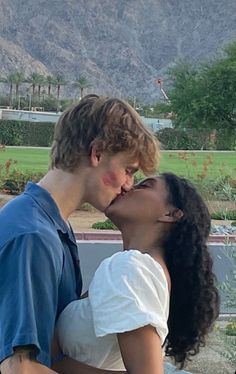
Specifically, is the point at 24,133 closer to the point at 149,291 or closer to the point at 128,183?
the point at 128,183

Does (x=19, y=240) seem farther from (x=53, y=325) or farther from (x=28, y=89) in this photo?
(x=28, y=89)

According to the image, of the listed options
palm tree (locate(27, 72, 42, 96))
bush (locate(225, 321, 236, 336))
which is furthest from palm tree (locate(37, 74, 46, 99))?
bush (locate(225, 321, 236, 336))

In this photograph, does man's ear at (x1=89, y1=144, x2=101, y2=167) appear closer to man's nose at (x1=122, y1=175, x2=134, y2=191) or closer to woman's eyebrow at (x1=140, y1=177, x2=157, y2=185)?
man's nose at (x1=122, y1=175, x2=134, y2=191)

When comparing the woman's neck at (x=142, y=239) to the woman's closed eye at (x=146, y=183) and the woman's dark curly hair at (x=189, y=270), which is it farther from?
the woman's closed eye at (x=146, y=183)

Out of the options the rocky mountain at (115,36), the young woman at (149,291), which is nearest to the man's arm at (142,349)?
the young woman at (149,291)

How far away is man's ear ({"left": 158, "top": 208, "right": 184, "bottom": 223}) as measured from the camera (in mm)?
2309

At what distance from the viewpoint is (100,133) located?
2236 mm

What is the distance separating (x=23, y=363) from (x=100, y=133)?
643mm

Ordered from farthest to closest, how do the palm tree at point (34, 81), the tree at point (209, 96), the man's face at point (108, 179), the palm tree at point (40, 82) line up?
the palm tree at point (40, 82)
the palm tree at point (34, 81)
the tree at point (209, 96)
the man's face at point (108, 179)

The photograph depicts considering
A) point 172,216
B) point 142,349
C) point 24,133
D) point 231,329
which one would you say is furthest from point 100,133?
point 24,133

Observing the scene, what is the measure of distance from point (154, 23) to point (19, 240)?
156700mm

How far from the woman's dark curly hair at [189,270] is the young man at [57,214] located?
0.15 m

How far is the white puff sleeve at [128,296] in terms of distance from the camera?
78.9 inches

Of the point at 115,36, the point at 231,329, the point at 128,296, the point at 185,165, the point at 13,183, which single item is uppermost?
the point at 128,296
